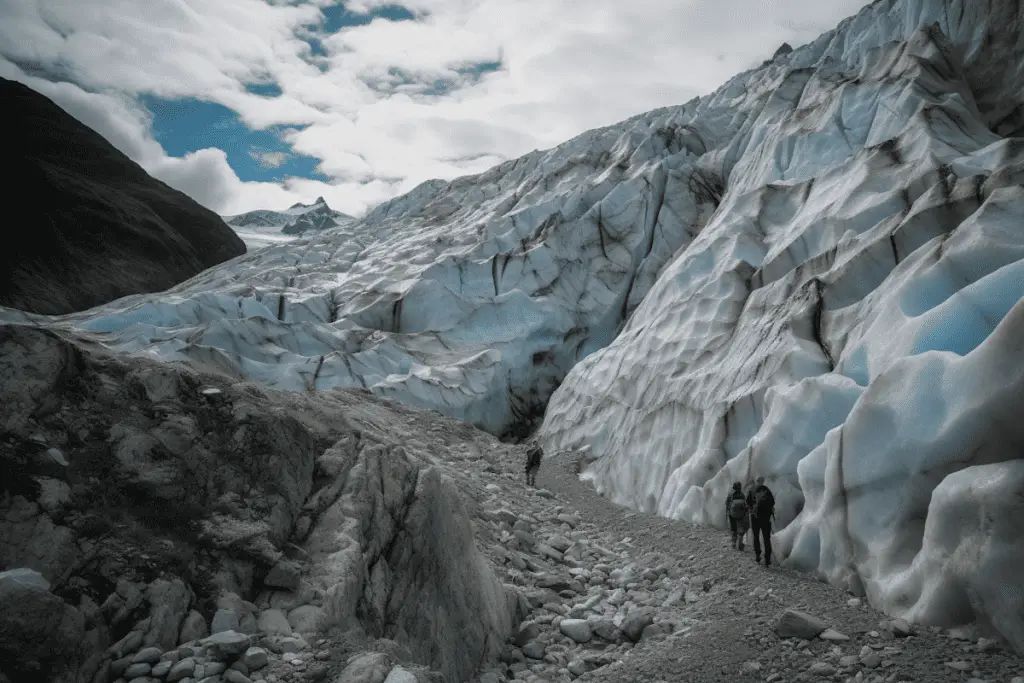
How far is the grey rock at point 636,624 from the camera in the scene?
6578 millimetres

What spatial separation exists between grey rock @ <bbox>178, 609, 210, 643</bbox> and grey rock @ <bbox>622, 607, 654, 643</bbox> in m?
4.44

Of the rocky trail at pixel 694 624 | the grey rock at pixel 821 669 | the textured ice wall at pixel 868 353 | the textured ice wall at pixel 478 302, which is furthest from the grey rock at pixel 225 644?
the textured ice wall at pixel 478 302

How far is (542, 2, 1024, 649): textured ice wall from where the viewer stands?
18.8 ft

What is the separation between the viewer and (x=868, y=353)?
8781 millimetres

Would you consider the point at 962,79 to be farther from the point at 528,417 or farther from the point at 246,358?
the point at 246,358

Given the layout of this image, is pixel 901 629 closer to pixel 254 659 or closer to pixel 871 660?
pixel 871 660

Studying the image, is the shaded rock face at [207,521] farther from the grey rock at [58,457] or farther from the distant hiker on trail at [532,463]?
the distant hiker on trail at [532,463]

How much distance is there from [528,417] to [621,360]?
931 cm

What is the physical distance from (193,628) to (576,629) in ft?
13.6

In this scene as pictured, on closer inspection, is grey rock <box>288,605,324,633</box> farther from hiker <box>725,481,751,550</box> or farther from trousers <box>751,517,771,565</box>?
hiker <box>725,481,751,550</box>

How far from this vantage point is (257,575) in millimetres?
4938

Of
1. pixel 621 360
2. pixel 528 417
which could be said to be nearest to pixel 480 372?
pixel 528 417

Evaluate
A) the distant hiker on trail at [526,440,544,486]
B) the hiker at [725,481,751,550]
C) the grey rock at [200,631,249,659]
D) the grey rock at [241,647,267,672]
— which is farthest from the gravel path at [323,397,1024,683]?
the grey rock at [200,631,249,659]

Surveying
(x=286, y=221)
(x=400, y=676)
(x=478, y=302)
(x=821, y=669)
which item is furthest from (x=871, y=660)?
(x=286, y=221)
